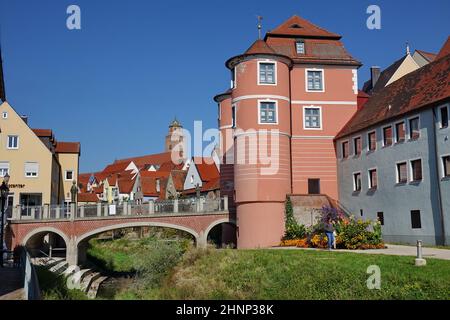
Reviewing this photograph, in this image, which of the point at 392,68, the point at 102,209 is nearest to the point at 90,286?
the point at 102,209

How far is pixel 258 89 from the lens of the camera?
31.8 metres

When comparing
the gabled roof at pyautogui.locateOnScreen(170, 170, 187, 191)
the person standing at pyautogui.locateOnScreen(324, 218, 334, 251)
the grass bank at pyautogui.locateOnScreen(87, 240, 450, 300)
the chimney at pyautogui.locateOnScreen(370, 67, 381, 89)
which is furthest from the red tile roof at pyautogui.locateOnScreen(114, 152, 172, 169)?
the person standing at pyautogui.locateOnScreen(324, 218, 334, 251)

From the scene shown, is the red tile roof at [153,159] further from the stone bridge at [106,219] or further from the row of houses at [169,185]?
the stone bridge at [106,219]

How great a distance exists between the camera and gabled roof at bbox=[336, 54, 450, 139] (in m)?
25.0

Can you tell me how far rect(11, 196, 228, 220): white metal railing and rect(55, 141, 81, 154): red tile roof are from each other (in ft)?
45.9

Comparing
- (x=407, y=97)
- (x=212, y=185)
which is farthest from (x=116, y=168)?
(x=407, y=97)

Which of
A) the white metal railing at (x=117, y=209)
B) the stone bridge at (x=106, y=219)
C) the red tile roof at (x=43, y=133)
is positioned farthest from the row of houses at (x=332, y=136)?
the red tile roof at (x=43, y=133)

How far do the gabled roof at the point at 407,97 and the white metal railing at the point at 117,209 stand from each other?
412 inches

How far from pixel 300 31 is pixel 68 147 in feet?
84.7

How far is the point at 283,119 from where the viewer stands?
32500mm

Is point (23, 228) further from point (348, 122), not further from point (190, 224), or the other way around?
point (348, 122)

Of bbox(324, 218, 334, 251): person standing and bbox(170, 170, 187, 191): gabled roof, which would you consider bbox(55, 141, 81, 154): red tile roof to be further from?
bbox(324, 218, 334, 251): person standing

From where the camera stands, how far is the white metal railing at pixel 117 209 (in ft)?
112

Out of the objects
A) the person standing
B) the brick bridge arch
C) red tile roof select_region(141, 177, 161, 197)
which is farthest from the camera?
red tile roof select_region(141, 177, 161, 197)
